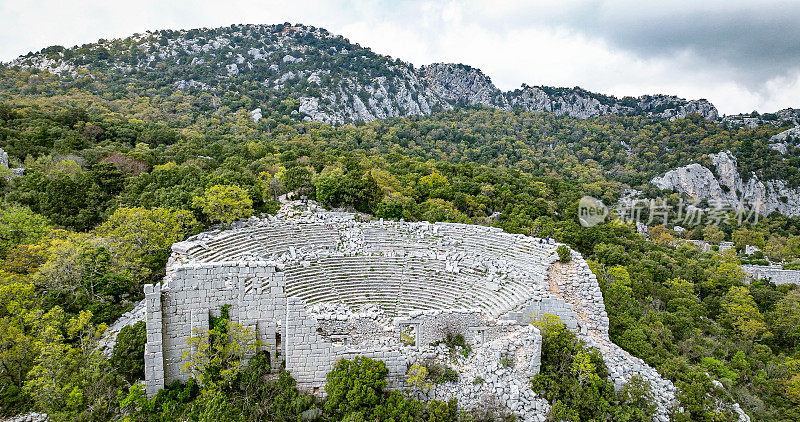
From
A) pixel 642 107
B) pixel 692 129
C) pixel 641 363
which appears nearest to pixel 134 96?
pixel 641 363

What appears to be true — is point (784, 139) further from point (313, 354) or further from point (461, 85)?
point (313, 354)

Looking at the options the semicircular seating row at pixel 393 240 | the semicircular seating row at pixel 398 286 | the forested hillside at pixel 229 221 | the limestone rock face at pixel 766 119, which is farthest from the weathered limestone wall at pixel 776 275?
the limestone rock face at pixel 766 119

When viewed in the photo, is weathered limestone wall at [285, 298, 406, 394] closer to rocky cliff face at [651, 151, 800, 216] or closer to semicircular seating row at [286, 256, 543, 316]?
semicircular seating row at [286, 256, 543, 316]

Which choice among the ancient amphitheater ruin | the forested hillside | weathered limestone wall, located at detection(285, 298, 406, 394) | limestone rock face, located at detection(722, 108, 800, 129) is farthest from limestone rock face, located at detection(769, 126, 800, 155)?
weathered limestone wall, located at detection(285, 298, 406, 394)

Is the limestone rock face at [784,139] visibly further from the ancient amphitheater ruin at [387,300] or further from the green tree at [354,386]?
the green tree at [354,386]

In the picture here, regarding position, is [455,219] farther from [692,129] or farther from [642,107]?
[642,107]
